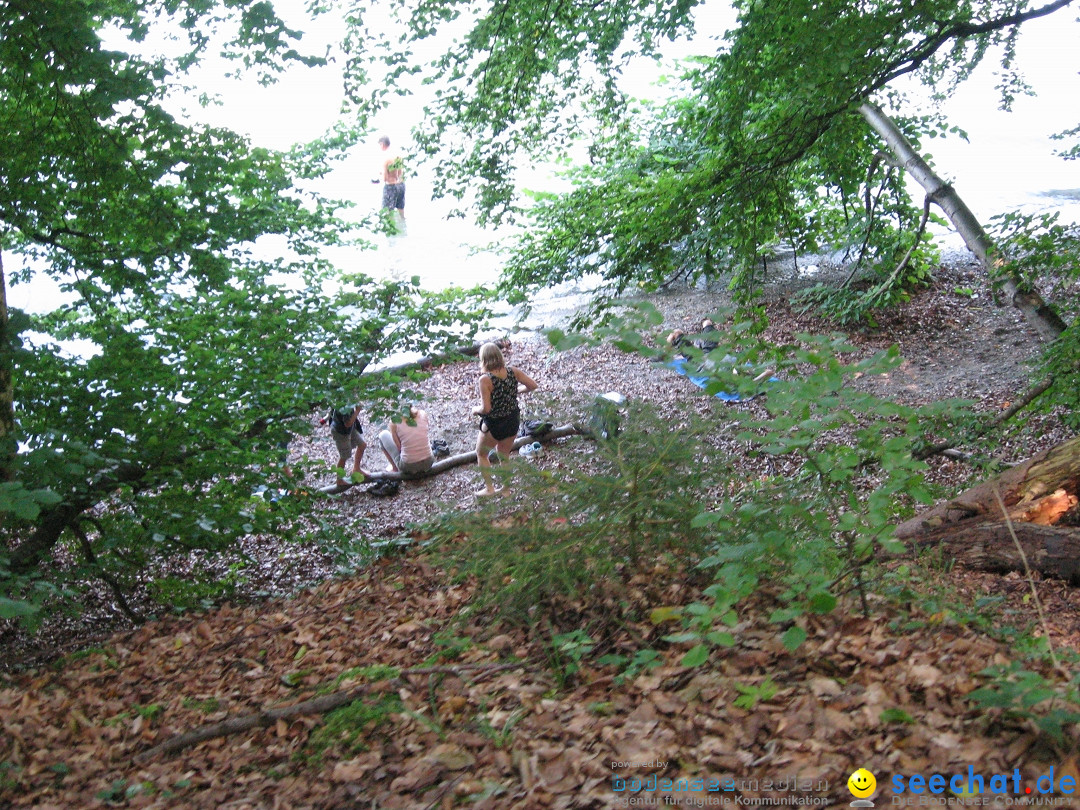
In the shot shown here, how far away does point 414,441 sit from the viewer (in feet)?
31.3

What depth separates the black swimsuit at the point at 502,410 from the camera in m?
7.78

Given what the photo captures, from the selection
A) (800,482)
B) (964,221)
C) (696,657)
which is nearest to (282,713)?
(696,657)

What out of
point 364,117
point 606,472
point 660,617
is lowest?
point 660,617

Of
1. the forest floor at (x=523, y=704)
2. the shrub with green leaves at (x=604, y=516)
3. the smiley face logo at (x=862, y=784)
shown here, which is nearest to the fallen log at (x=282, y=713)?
the forest floor at (x=523, y=704)

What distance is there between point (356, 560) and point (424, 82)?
4.06 meters

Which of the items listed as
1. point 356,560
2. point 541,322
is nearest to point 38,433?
point 356,560

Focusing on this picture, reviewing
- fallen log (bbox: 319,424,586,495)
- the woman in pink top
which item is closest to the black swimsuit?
fallen log (bbox: 319,424,586,495)

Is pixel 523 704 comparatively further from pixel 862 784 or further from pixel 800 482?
pixel 800 482

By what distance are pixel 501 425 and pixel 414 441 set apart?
79.2 inches

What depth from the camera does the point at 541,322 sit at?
14.0m

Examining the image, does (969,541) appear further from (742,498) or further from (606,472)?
(606,472)

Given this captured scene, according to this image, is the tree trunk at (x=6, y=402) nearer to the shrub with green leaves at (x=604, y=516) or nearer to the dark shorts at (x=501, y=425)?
the shrub with green leaves at (x=604, y=516)

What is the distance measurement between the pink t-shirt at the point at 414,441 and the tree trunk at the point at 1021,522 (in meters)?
5.93

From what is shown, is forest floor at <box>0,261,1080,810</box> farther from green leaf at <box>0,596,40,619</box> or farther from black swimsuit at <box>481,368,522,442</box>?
black swimsuit at <box>481,368,522,442</box>
